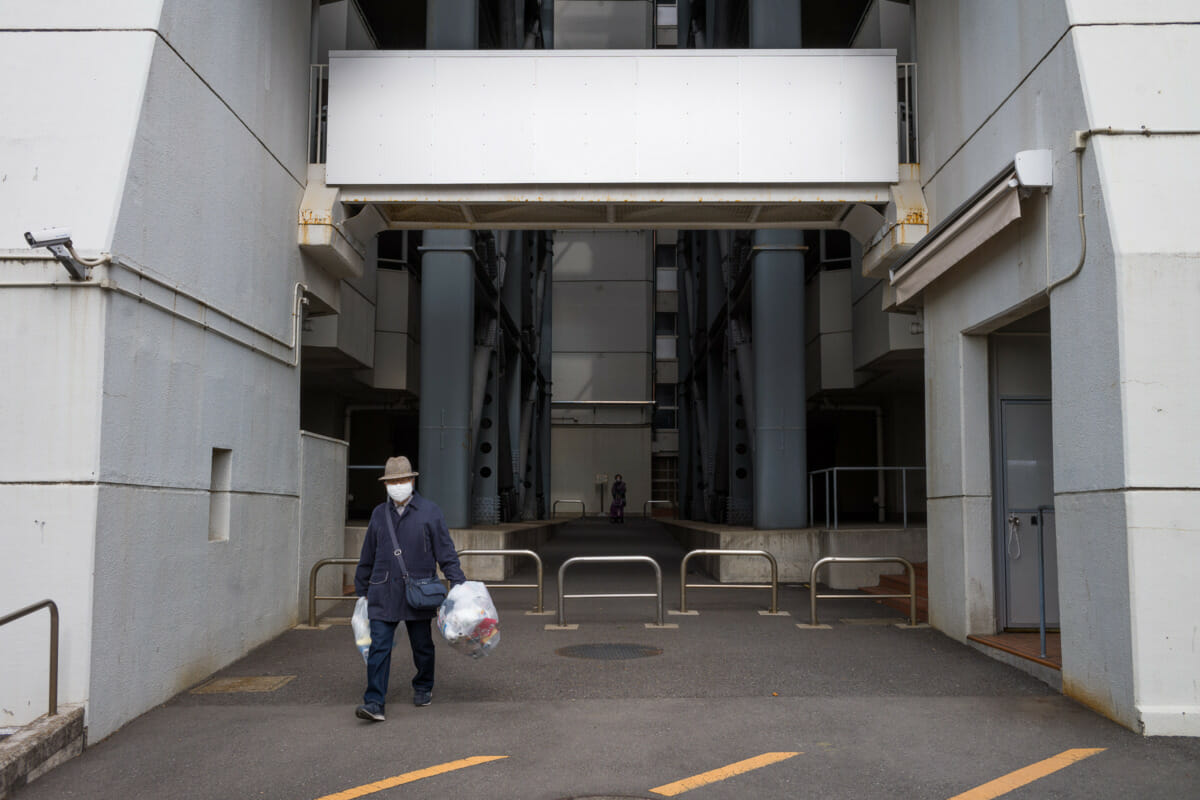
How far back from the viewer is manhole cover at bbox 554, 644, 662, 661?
32.4 feet

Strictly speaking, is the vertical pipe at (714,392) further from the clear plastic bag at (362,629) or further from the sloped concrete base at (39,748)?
the sloped concrete base at (39,748)

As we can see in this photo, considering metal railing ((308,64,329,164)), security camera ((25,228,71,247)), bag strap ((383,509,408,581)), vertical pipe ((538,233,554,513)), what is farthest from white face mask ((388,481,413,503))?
Result: vertical pipe ((538,233,554,513))

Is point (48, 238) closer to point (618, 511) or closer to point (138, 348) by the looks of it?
point (138, 348)

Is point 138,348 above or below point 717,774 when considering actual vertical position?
above

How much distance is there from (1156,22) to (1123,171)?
1.18 metres

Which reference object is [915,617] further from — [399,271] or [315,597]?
[399,271]

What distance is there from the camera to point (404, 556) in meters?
7.43

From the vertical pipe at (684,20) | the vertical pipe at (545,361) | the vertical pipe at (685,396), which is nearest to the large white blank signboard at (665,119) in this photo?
the vertical pipe at (684,20)

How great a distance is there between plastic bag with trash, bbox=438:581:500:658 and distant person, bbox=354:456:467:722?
0.47 ft

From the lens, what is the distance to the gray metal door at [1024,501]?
10.0 meters

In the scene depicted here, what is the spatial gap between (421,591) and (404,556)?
0.33 m

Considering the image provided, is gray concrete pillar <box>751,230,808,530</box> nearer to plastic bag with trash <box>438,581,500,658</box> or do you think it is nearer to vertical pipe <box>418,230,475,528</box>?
vertical pipe <box>418,230,475,528</box>

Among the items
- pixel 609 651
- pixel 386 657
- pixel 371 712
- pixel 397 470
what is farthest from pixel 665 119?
pixel 371 712

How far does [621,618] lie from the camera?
12.6 metres
